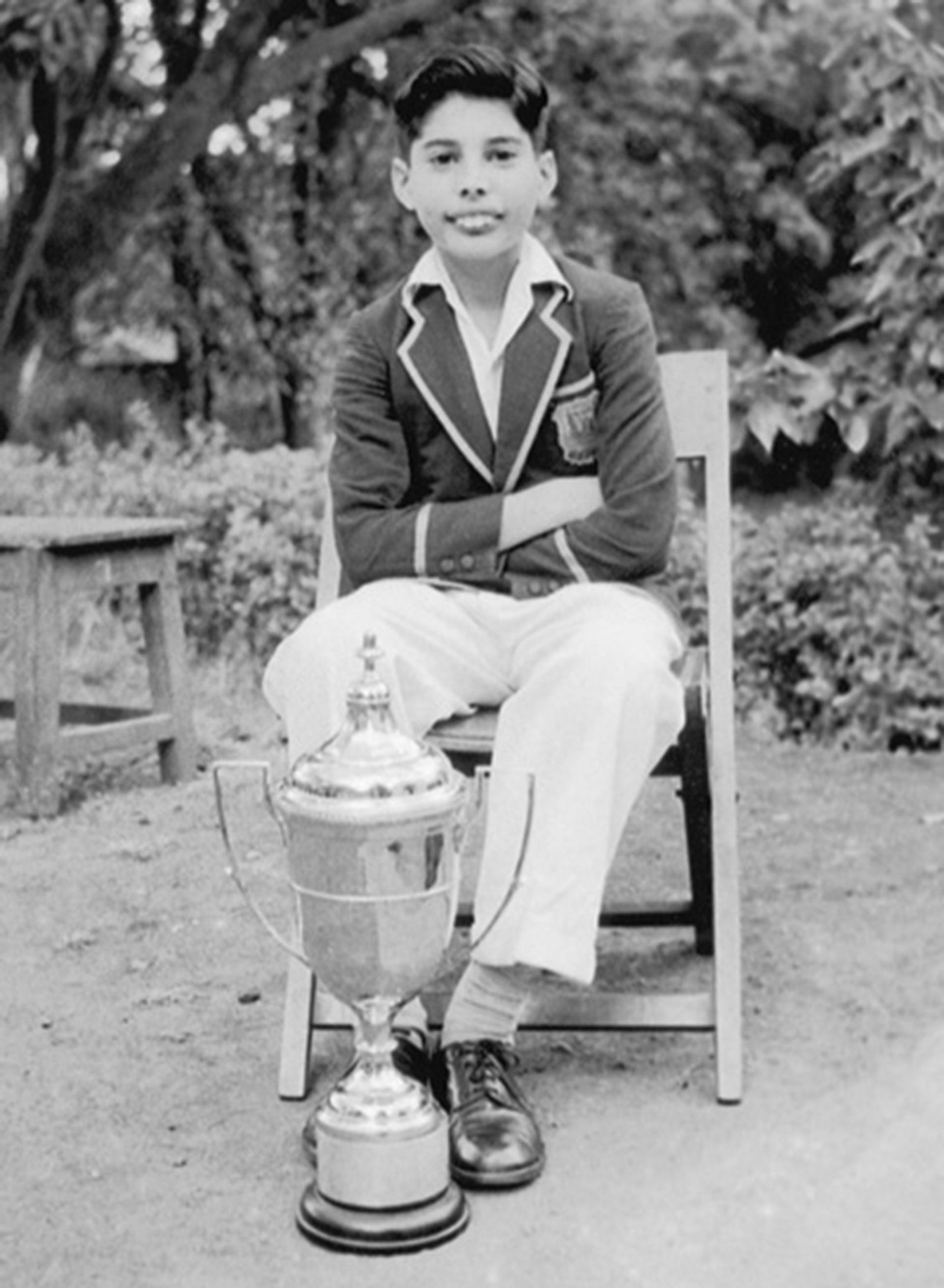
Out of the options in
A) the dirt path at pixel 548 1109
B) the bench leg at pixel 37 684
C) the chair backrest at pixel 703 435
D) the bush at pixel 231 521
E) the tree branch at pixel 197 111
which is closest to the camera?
the dirt path at pixel 548 1109

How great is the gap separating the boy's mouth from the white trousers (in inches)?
24.4

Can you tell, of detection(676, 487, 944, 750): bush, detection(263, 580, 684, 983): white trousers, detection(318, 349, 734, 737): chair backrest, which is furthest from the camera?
detection(676, 487, 944, 750): bush

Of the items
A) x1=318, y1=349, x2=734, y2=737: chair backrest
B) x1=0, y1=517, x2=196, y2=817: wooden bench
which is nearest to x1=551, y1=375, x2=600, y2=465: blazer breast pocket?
x1=318, y1=349, x2=734, y2=737: chair backrest

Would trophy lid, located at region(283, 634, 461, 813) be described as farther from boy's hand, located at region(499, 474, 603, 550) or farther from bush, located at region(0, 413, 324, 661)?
bush, located at region(0, 413, 324, 661)

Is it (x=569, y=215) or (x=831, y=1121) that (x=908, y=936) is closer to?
(x=831, y=1121)

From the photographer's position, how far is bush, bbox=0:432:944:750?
5727 millimetres

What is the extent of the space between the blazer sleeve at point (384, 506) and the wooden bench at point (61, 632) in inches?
76.0

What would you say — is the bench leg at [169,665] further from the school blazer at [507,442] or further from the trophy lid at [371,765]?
the trophy lid at [371,765]

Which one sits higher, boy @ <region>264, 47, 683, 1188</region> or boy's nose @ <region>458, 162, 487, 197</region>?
boy's nose @ <region>458, 162, 487, 197</region>

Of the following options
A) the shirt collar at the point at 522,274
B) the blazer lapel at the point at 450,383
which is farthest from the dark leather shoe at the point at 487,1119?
the shirt collar at the point at 522,274

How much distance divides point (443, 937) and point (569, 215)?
25.4ft

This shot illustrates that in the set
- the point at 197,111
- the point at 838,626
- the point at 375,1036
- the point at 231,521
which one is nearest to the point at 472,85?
the point at 375,1036

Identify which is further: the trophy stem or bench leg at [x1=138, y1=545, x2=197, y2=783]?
bench leg at [x1=138, y1=545, x2=197, y2=783]

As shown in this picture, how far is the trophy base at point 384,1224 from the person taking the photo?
254 cm
